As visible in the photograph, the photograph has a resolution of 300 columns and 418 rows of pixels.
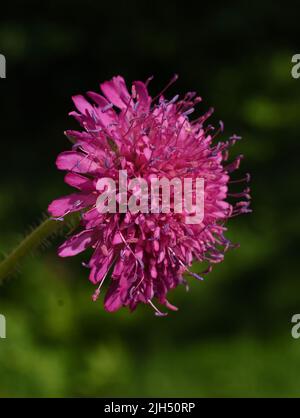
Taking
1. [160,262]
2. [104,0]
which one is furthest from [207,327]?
[104,0]

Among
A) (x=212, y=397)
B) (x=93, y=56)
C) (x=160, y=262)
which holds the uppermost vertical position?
(x=93, y=56)

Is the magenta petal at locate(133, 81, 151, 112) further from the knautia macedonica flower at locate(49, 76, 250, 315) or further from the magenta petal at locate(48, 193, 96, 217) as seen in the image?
the magenta petal at locate(48, 193, 96, 217)

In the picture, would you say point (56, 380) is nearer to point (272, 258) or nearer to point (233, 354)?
point (233, 354)

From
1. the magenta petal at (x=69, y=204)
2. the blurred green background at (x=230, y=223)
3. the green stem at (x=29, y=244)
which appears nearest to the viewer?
the magenta petal at (x=69, y=204)

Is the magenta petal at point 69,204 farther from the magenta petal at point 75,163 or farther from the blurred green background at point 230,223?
the blurred green background at point 230,223

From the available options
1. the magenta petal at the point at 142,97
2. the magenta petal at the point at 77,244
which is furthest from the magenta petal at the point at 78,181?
the magenta petal at the point at 142,97

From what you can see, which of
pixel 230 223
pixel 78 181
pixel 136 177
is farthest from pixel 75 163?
pixel 230 223
